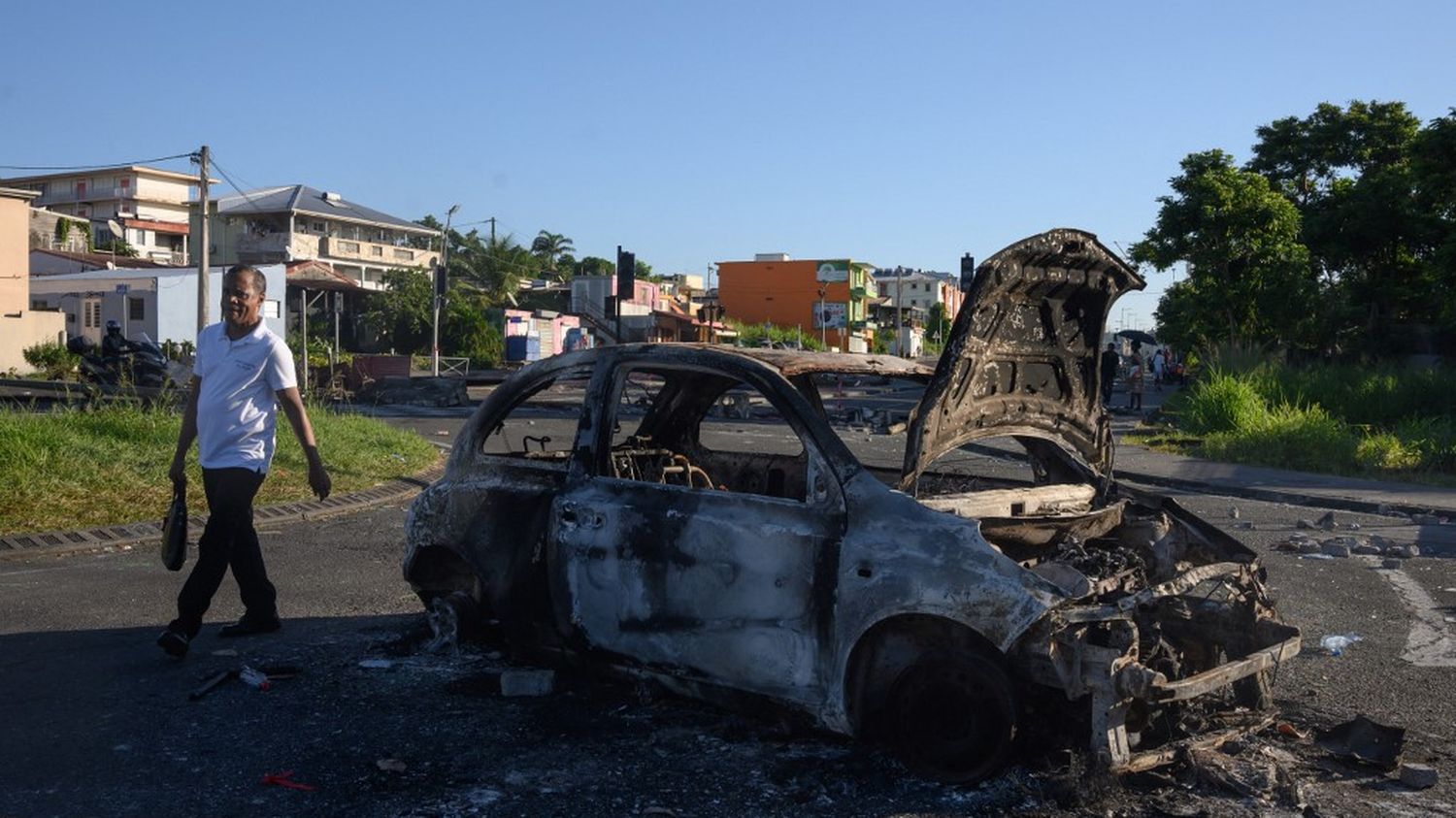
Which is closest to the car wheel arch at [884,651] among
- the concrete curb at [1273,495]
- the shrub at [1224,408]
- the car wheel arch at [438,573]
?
the car wheel arch at [438,573]

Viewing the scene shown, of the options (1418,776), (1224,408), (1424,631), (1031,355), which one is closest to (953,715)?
(1418,776)

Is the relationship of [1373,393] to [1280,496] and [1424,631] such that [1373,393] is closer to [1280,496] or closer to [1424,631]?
[1280,496]

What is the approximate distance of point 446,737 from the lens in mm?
4867

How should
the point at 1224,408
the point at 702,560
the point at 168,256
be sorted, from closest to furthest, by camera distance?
the point at 702,560 → the point at 1224,408 → the point at 168,256

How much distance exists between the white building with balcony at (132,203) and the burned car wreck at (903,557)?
8281cm

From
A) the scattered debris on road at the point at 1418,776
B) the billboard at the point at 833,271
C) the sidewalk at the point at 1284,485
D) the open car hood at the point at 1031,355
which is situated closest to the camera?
the scattered debris on road at the point at 1418,776

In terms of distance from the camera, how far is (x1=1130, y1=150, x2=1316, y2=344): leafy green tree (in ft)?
106

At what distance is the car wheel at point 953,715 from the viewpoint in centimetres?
421

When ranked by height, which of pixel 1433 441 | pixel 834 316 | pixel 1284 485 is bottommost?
pixel 1284 485

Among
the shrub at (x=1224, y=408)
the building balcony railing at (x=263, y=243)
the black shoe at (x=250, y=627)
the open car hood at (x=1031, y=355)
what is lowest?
the black shoe at (x=250, y=627)

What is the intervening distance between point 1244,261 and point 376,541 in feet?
96.7

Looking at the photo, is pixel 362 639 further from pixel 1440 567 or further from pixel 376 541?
pixel 1440 567

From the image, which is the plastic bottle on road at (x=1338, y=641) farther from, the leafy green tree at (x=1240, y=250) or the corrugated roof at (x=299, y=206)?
the corrugated roof at (x=299, y=206)

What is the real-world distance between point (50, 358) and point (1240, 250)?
34554 mm
